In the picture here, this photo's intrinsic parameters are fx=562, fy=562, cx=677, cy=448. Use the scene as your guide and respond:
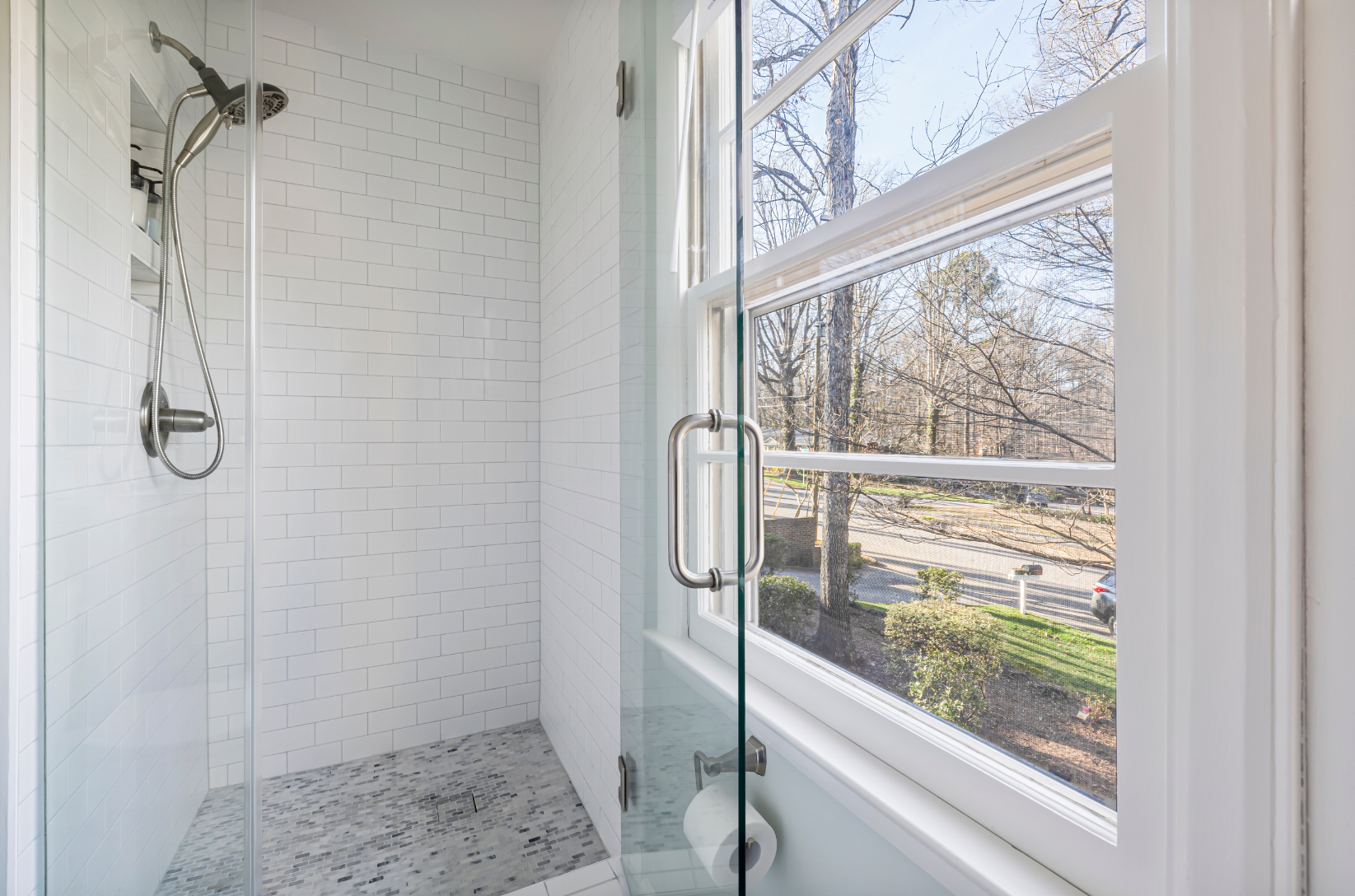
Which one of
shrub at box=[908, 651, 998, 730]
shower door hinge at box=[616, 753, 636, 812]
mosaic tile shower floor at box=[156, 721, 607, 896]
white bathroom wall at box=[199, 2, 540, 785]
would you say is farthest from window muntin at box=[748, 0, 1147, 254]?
mosaic tile shower floor at box=[156, 721, 607, 896]

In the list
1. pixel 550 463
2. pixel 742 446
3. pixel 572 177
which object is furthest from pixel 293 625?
pixel 742 446

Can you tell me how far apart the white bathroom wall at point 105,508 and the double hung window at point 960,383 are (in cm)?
104

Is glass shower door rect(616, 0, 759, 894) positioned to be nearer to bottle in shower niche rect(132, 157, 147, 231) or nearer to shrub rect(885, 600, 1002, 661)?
shrub rect(885, 600, 1002, 661)

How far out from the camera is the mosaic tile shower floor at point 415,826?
58.0 inches

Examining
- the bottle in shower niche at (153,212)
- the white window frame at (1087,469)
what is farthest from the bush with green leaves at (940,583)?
the bottle in shower niche at (153,212)

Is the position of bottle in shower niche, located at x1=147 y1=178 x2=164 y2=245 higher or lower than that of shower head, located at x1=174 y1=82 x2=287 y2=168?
lower

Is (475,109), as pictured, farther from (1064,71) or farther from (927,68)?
(1064,71)

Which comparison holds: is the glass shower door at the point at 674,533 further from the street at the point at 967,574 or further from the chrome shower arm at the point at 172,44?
the chrome shower arm at the point at 172,44

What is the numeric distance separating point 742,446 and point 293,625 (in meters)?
2.13

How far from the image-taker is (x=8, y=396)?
35.6 inches

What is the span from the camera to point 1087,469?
2.01ft

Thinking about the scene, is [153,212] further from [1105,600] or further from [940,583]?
[1105,600]

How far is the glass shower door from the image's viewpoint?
77 cm

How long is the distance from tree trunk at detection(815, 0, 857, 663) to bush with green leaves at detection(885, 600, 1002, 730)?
0.40 feet
